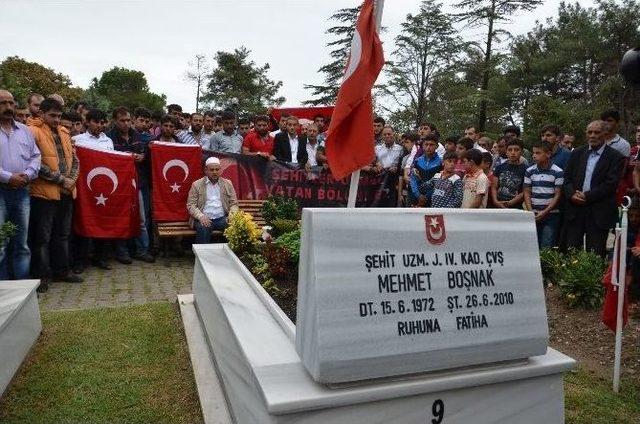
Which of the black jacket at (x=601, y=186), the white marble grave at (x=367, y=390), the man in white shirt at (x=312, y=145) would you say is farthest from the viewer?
the man in white shirt at (x=312, y=145)

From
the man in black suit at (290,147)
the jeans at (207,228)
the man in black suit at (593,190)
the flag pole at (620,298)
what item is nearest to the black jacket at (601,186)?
the man in black suit at (593,190)

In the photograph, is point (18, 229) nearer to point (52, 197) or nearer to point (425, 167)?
point (52, 197)

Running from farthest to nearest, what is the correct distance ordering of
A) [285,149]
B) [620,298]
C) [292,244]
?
[285,149]
[292,244]
[620,298]

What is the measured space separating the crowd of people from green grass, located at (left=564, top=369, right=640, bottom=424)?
283cm

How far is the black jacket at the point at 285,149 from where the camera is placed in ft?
32.0

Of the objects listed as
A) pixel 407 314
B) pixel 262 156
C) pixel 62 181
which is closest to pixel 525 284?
pixel 407 314

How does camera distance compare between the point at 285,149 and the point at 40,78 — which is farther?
the point at 40,78

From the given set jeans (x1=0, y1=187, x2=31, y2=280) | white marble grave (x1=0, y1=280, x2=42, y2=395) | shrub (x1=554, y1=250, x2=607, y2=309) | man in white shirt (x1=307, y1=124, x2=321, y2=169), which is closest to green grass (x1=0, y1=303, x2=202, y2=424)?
white marble grave (x1=0, y1=280, x2=42, y2=395)

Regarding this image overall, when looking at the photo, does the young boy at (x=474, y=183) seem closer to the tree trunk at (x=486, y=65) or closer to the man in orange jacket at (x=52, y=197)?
the man in orange jacket at (x=52, y=197)

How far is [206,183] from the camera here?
8.16 m

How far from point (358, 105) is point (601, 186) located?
4200 millimetres

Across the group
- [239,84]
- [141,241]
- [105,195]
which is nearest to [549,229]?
[141,241]

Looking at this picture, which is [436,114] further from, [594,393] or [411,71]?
[594,393]

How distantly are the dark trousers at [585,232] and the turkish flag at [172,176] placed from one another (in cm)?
576
